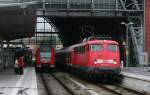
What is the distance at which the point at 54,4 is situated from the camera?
71688mm

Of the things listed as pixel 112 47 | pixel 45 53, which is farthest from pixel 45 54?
pixel 112 47

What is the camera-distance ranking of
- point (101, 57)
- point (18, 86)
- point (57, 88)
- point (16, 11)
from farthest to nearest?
point (101, 57), point (16, 11), point (57, 88), point (18, 86)

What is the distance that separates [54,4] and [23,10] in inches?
1623

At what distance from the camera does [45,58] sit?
181 feet

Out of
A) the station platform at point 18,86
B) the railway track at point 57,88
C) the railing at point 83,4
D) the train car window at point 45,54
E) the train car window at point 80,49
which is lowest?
the railway track at point 57,88

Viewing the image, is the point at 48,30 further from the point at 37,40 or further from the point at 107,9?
the point at 107,9

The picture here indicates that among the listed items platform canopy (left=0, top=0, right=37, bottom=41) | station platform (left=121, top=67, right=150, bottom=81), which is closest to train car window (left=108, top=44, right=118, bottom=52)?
station platform (left=121, top=67, right=150, bottom=81)

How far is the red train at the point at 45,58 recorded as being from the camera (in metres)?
55.1

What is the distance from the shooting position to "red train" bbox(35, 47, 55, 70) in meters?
55.1

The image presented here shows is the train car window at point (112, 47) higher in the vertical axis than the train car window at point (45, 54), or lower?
higher

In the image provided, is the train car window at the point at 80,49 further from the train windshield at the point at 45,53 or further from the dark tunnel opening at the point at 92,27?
the dark tunnel opening at the point at 92,27

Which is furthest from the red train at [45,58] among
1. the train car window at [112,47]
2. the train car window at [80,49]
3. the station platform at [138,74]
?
the train car window at [112,47]

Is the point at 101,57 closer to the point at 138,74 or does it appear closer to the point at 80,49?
the point at 80,49

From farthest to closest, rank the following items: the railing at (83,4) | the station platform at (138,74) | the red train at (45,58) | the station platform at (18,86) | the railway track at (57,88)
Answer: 1. the railing at (83,4)
2. the red train at (45,58)
3. the station platform at (138,74)
4. the railway track at (57,88)
5. the station platform at (18,86)
